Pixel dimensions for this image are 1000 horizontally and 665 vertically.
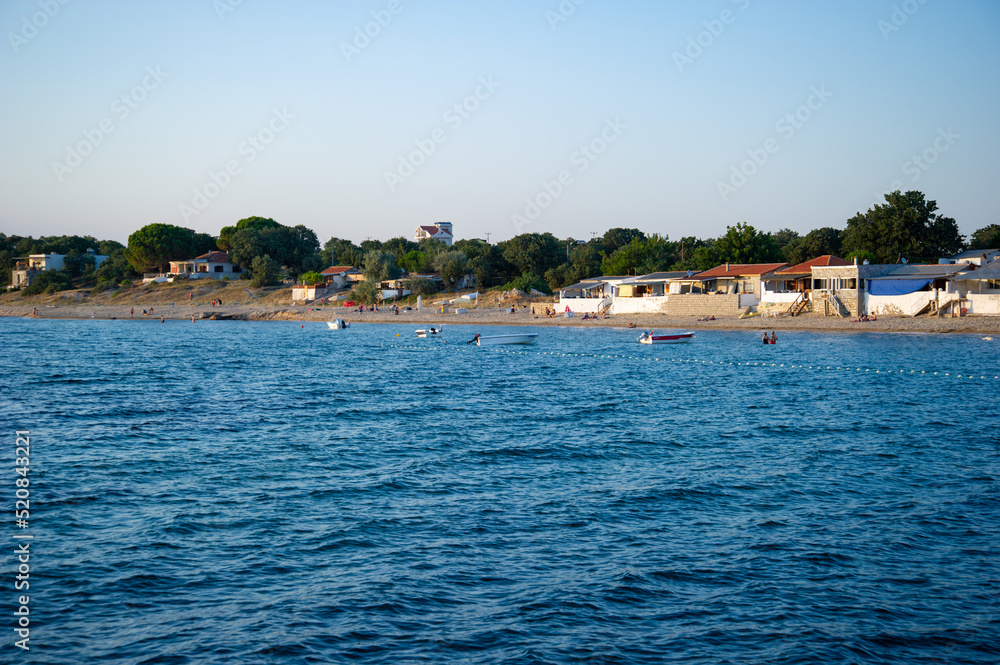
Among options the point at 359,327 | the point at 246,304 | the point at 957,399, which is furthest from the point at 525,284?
the point at 957,399

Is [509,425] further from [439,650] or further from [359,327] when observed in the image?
[359,327]

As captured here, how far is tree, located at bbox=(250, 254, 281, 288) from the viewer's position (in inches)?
4545

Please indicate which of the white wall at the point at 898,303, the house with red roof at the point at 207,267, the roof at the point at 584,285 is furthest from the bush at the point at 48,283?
the white wall at the point at 898,303

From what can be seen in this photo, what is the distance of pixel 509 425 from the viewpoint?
24297 millimetres

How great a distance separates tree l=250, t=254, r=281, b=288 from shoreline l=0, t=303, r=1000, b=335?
7.01 m

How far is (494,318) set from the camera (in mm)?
82062

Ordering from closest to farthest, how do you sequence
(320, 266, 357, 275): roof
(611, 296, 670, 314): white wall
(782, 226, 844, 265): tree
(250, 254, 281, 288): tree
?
(611, 296, 670, 314): white wall, (782, 226, 844, 265): tree, (320, 266, 357, 275): roof, (250, 254, 281, 288): tree

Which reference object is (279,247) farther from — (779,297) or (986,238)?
(986,238)

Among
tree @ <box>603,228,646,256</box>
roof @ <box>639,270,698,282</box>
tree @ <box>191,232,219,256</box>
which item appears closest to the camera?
roof @ <box>639,270,698,282</box>

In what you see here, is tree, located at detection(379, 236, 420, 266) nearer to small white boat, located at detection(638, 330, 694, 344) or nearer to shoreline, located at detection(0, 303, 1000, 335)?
shoreline, located at detection(0, 303, 1000, 335)

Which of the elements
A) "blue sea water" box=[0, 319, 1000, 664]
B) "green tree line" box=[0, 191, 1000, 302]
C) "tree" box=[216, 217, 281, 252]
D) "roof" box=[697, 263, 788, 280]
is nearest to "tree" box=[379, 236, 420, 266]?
"green tree line" box=[0, 191, 1000, 302]

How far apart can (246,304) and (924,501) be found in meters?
104

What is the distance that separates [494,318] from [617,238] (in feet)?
164

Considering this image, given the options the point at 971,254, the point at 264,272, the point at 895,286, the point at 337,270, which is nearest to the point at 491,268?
the point at 337,270
